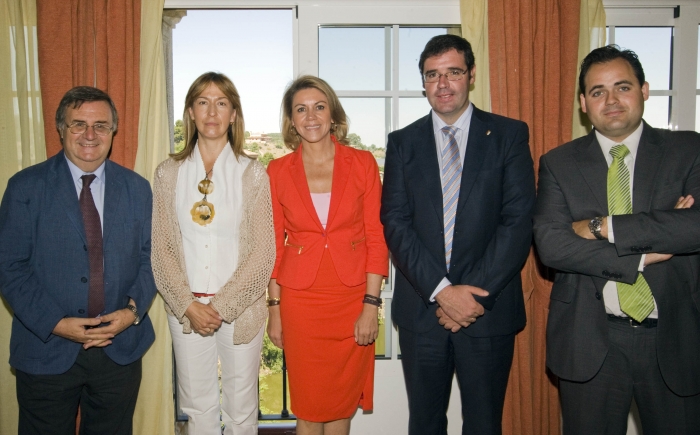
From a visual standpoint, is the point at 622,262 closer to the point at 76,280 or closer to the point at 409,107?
the point at 409,107

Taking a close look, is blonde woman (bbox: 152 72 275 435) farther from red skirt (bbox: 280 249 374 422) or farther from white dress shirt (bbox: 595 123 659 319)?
white dress shirt (bbox: 595 123 659 319)

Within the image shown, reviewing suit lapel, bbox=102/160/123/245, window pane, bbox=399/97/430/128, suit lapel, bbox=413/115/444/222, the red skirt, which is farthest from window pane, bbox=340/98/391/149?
suit lapel, bbox=102/160/123/245

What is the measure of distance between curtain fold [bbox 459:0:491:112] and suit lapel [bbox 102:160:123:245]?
190 centimetres

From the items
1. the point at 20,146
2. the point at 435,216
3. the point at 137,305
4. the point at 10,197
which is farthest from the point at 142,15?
the point at 435,216

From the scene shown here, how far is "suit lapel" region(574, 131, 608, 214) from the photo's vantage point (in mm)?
1906

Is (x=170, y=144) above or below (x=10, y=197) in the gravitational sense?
above

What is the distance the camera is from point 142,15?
267 centimetres

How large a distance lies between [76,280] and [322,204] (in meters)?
1.09

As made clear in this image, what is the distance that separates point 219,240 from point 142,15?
1.41m

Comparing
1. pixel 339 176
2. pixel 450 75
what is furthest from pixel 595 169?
pixel 339 176

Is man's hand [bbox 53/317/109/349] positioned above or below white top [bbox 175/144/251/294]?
below

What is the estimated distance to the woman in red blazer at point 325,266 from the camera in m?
2.21

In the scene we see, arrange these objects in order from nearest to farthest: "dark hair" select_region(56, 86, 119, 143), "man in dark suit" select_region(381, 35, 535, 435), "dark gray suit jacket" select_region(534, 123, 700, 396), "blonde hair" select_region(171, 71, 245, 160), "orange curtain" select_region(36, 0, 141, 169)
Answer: "dark gray suit jacket" select_region(534, 123, 700, 396) → "man in dark suit" select_region(381, 35, 535, 435) → "dark hair" select_region(56, 86, 119, 143) → "blonde hair" select_region(171, 71, 245, 160) → "orange curtain" select_region(36, 0, 141, 169)

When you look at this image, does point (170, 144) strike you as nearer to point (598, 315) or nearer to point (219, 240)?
point (219, 240)
